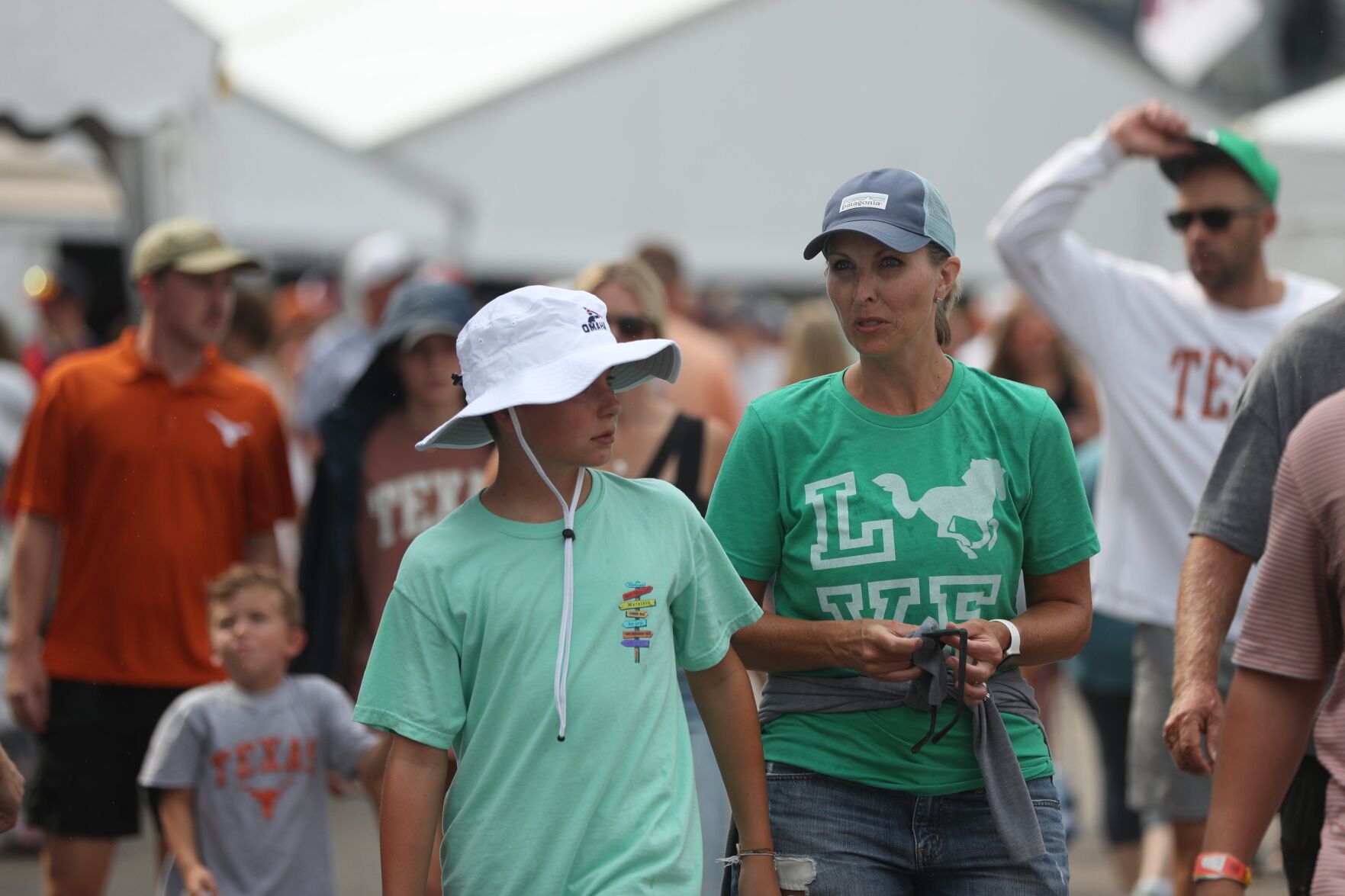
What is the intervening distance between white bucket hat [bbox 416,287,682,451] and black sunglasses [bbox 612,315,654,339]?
1.63 m

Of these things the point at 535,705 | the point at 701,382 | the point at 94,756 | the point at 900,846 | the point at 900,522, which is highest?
the point at 701,382

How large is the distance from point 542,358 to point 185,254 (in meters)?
2.76

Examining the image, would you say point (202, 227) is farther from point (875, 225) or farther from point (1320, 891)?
point (1320, 891)

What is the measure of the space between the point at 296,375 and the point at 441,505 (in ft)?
23.3

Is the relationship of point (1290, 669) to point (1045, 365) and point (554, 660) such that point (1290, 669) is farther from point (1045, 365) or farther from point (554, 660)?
point (1045, 365)

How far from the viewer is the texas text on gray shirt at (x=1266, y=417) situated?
356 cm

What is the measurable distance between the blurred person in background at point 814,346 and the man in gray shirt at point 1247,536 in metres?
4.40

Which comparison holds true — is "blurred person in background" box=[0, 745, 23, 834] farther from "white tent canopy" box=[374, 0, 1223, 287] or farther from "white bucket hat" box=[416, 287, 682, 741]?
"white tent canopy" box=[374, 0, 1223, 287]

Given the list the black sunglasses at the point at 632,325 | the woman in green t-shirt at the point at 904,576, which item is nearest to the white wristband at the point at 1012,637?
the woman in green t-shirt at the point at 904,576

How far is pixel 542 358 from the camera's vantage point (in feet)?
10.7

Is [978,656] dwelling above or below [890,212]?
below

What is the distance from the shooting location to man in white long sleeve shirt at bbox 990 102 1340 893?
196 inches

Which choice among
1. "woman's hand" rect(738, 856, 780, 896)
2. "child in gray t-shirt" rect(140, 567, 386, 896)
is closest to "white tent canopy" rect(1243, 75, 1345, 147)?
"child in gray t-shirt" rect(140, 567, 386, 896)

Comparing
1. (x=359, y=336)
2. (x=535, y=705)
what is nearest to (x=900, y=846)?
(x=535, y=705)
